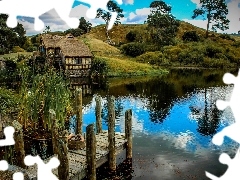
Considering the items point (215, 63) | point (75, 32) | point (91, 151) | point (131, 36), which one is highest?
point (75, 32)

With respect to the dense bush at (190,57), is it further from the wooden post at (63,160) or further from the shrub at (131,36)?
the wooden post at (63,160)

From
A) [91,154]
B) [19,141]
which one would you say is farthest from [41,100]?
[91,154]

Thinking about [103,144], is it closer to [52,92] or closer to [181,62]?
[52,92]

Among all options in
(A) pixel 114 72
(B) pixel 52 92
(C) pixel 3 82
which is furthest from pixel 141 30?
(B) pixel 52 92

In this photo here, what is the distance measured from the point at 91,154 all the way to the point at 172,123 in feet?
27.0

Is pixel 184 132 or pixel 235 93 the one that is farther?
pixel 184 132

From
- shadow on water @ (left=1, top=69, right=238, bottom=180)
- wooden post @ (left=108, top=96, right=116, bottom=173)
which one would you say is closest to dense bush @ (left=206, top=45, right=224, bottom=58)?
shadow on water @ (left=1, top=69, right=238, bottom=180)

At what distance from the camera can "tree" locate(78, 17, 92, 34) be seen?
50334mm

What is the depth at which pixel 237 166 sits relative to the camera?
5555mm

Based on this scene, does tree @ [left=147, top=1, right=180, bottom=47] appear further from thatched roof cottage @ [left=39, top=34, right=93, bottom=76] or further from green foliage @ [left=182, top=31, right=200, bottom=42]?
thatched roof cottage @ [left=39, top=34, right=93, bottom=76]

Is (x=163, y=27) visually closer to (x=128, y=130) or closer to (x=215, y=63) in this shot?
(x=215, y=63)

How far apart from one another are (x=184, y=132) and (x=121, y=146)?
4.82 m

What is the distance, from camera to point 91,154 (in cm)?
771
